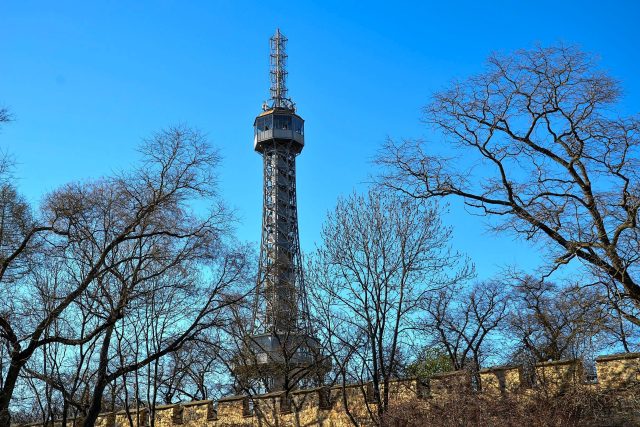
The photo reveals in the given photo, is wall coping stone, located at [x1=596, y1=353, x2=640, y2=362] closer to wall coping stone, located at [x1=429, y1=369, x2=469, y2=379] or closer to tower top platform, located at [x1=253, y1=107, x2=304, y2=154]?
wall coping stone, located at [x1=429, y1=369, x2=469, y2=379]

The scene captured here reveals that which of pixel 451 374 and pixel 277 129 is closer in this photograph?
pixel 451 374

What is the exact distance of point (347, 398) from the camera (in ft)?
56.9

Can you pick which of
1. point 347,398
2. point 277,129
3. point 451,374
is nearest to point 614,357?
Answer: point 451,374

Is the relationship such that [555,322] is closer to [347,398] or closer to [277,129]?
[347,398]

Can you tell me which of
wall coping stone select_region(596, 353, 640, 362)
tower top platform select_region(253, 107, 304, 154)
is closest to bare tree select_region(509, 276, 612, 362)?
wall coping stone select_region(596, 353, 640, 362)

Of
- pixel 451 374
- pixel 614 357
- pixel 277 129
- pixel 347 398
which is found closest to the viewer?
pixel 614 357

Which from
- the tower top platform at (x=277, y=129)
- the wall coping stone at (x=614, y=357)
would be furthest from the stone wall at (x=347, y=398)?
the tower top platform at (x=277, y=129)

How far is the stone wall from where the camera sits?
1330cm

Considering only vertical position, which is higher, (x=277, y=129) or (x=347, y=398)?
(x=277, y=129)

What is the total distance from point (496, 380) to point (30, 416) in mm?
24928

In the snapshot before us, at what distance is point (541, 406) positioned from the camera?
12.6 m

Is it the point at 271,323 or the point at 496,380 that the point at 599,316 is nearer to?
the point at 496,380

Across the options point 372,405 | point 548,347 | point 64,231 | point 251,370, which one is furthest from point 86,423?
point 548,347

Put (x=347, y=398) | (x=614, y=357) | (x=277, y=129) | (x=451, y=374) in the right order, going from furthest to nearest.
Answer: (x=277, y=129), (x=347, y=398), (x=451, y=374), (x=614, y=357)
